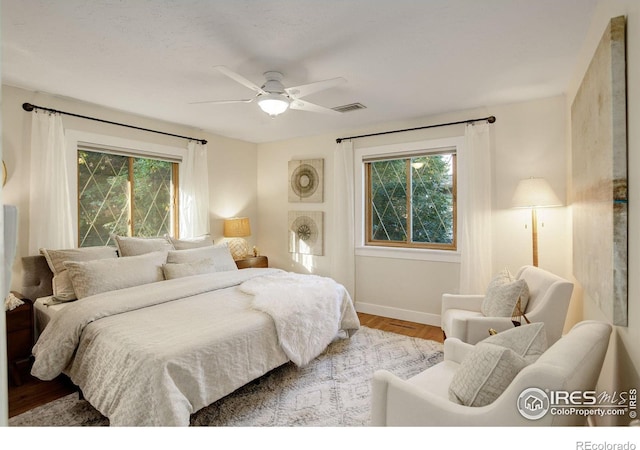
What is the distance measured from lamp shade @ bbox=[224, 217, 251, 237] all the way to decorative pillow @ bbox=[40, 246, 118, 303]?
1.64 m

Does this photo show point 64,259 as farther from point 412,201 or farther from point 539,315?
point 539,315

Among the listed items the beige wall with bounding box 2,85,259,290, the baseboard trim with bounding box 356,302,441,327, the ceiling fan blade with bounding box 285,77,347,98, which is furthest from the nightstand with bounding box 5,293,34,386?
the baseboard trim with bounding box 356,302,441,327

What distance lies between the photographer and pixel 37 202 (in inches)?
124

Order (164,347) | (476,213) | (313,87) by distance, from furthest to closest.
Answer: (476,213), (313,87), (164,347)

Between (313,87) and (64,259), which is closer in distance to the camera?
(313,87)

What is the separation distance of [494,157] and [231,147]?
11.2ft

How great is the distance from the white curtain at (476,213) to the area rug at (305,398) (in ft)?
2.81

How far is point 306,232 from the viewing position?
5008 millimetres

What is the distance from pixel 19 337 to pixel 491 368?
3238mm

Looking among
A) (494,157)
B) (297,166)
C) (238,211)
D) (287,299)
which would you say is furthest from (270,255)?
(494,157)

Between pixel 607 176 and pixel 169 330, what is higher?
pixel 607 176

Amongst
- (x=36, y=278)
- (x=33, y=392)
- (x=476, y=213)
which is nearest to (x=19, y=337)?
(x=33, y=392)

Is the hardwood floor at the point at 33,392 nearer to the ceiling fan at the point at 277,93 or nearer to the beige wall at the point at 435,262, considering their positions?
the ceiling fan at the point at 277,93
